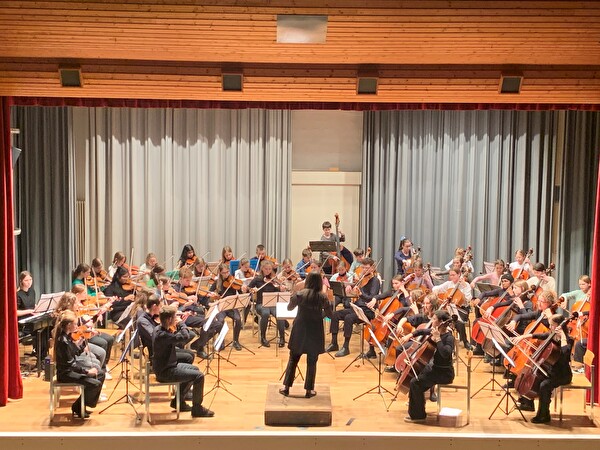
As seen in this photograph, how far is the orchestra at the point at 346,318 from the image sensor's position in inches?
280

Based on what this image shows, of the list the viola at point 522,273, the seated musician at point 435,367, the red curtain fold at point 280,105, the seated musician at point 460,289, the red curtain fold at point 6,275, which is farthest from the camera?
the viola at point 522,273

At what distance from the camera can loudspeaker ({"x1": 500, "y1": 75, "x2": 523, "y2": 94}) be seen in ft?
24.0

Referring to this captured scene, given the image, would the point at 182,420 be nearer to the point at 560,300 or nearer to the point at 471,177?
the point at 560,300

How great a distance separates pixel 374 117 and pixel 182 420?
7.66 metres

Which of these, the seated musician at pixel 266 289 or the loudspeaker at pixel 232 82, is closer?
the loudspeaker at pixel 232 82

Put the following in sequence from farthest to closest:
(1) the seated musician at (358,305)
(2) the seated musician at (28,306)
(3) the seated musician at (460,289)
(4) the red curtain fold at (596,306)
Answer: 1. (1) the seated musician at (358,305)
2. (3) the seated musician at (460,289)
3. (2) the seated musician at (28,306)
4. (4) the red curtain fold at (596,306)

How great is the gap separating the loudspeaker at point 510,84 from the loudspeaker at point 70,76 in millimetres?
4251

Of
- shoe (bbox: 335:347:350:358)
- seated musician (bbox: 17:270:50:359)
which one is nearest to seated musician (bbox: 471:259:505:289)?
shoe (bbox: 335:347:350:358)

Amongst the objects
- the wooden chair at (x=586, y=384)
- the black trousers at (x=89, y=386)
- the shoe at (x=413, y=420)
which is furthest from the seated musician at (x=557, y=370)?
the black trousers at (x=89, y=386)

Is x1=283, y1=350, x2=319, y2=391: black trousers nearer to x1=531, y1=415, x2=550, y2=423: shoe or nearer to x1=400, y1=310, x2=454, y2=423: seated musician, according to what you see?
x1=400, y1=310, x2=454, y2=423: seated musician

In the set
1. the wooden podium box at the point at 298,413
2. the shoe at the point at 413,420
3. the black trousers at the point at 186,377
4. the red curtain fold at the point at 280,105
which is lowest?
the shoe at the point at 413,420

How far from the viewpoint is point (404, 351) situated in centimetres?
723

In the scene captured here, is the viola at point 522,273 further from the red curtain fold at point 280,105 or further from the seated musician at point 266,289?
the seated musician at point 266,289

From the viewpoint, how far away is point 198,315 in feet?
30.8
